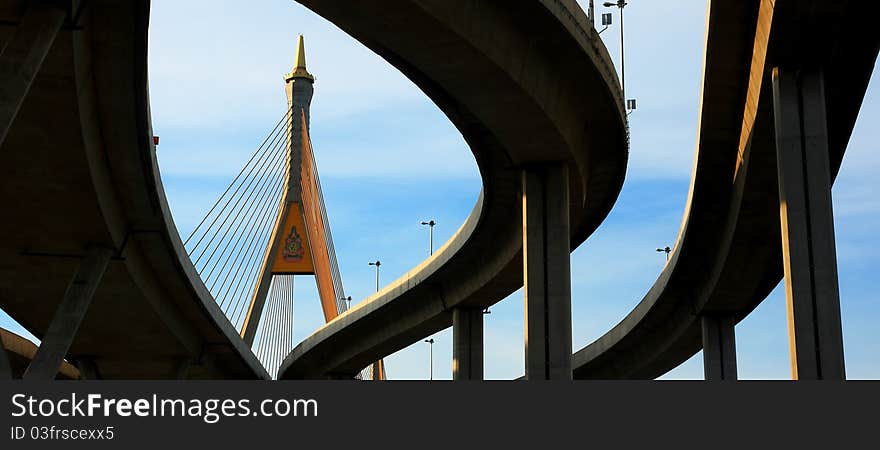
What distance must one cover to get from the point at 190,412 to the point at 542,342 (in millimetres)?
20976

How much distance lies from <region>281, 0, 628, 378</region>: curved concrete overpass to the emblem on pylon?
17477 millimetres

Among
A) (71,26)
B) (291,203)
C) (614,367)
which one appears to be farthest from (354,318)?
(71,26)

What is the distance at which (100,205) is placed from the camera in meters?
32.0

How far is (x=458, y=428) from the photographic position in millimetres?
14680

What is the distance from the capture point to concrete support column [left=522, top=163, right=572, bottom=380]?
34375mm

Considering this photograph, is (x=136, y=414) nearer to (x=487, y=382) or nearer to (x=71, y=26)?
(x=487, y=382)

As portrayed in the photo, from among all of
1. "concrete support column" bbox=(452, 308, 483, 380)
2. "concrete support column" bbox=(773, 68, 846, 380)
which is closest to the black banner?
"concrete support column" bbox=(773, 68, 846, 380)

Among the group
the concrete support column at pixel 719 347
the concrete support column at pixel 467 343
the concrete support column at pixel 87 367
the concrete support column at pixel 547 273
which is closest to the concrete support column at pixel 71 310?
the concrete support column at pixel 547 273

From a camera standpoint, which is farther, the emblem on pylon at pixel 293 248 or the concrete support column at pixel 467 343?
the emblem on pylon at pixel 293 248

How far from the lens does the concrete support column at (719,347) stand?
5041 cm

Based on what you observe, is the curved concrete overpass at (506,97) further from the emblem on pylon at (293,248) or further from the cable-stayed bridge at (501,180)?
the emblem on pylon at (293,248)

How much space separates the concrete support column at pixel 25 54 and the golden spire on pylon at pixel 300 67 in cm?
4527

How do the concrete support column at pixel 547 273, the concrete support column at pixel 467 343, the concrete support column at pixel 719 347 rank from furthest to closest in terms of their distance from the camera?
the concrete support column at pixel 467 343
the concrete support column at pixel 719 347
the concrete support column at pixel 547 273

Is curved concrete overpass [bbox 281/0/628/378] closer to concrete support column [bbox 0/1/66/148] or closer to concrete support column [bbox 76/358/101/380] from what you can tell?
concrete support column [bbox 0/1/66/148]
